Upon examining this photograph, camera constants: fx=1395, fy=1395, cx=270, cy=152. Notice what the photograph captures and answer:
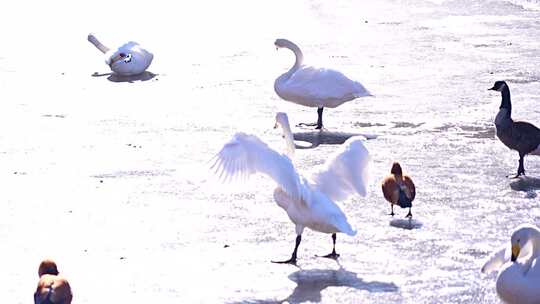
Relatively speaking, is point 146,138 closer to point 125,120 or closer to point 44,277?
point 125,120

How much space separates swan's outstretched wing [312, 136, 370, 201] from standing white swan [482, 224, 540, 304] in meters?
1.52

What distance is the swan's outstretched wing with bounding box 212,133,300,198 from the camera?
27.4ft

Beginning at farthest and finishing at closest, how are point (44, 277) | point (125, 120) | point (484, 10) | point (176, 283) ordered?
1. point (484, 10)
2. point (125, 120)
3. point (176, 283)
4. point (44, 277)

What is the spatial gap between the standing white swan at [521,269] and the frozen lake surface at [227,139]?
1.06 ft

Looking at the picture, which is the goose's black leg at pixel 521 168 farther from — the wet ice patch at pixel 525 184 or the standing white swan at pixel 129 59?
the standing white swan at pixel 129 59

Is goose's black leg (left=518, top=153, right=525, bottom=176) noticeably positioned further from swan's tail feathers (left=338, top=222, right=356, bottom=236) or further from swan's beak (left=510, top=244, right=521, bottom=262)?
swan's beak (left=510, top=244, right=521, bottom=262)

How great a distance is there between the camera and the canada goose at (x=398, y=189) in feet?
31.0

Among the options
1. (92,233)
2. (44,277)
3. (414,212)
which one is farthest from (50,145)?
(44,277)

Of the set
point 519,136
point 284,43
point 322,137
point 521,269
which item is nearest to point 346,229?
point 521,269

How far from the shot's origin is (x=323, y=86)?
12.8m

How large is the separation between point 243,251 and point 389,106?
540 cm

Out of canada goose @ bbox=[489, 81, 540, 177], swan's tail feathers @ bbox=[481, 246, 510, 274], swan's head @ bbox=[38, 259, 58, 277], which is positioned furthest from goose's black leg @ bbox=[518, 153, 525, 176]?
swan's head @ bbox=[38, 259, 58, 277]

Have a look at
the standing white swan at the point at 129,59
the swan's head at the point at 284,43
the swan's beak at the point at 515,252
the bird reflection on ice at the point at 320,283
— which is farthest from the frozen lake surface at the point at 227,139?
the swan's head at the point at 284,43

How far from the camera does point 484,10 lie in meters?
21.0
